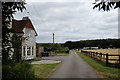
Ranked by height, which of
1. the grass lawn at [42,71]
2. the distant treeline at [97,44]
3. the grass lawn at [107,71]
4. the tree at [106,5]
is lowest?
the grass lawn at [42,71]

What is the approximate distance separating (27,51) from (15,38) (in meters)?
19.1

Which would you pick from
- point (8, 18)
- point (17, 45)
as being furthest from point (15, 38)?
point (8, 18)

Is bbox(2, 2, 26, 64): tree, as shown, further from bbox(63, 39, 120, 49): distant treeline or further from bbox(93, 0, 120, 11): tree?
bbox(63, 39, 120, 49): distant treeline

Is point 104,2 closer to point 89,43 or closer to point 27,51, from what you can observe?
point 27,51

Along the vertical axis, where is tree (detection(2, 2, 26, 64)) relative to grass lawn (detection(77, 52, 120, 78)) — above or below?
above

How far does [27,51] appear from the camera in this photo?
87.1 feet

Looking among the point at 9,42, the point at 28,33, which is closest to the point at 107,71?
the point at 9,42

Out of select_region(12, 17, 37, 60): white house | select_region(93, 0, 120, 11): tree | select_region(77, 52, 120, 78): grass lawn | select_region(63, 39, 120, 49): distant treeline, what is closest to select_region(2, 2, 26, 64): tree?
select_region(93, 0, 120, 11): tree

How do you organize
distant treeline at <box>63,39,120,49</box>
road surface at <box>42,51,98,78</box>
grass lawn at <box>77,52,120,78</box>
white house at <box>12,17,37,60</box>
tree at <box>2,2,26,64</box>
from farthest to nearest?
distant treeline at <box>63,39,120,49</box>
white house at <box>12,17,37,60</box>
grass lawn at <box>77,52,120,78</box>
road surface at <box>42,51,98,78</box>
tree at <box>2,2,26,64</box>

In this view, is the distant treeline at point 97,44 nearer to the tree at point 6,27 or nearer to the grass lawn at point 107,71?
the grass lawn at point 107,71

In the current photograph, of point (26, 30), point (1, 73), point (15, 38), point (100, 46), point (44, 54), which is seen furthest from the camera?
point (100, 46)

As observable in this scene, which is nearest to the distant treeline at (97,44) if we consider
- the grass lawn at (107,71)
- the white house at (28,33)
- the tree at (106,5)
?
the white house at (28,33)

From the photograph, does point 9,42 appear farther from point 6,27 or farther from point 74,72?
point 74,72

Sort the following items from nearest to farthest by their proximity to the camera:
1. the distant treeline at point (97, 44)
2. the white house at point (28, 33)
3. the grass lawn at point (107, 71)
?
the grass lawn at point (107, 71) < the white house at point (28, 33) < the distant treeline at point (97, 44)
